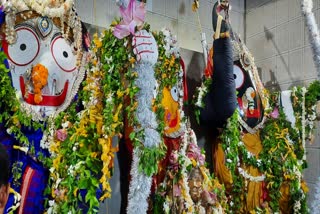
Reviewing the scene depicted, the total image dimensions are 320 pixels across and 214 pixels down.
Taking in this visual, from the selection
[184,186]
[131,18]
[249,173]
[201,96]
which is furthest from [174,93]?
[249,173]

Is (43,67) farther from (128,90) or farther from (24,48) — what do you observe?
(128,90)

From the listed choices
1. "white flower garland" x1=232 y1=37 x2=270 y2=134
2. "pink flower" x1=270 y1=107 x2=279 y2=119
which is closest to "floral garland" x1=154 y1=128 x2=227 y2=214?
"white flower garland" x1=232 y1=37 x2=270 y2=134

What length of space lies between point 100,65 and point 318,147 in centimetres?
177

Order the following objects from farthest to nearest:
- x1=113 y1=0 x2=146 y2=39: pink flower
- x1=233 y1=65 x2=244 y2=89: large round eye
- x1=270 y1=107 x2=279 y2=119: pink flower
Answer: x1=270 y1=107 x2=279 y2=119: pink flower
x1=233 y1=65 x2=244 y2=89: large round eye
x1=113 y1=0 x2=146 y2=39: pink flower

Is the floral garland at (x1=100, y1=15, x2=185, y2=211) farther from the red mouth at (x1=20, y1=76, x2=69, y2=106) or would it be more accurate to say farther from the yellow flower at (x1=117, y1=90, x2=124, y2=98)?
the red mouth at (x1=20, y1=76, x2=69, y2=106)

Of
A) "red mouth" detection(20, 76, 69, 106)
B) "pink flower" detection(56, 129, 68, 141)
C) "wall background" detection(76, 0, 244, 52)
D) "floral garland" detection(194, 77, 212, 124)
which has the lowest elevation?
"pink flower" detection(56, 129, 68, 141)

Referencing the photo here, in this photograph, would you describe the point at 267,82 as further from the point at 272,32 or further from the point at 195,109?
the point at 195,109

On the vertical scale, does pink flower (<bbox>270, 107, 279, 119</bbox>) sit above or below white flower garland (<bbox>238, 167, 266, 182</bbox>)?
above

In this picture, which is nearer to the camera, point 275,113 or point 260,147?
point 260,147

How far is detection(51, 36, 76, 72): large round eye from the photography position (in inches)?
64.8

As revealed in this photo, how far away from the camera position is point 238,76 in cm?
229

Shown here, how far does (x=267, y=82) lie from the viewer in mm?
2939

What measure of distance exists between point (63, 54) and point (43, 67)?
4.8 inches

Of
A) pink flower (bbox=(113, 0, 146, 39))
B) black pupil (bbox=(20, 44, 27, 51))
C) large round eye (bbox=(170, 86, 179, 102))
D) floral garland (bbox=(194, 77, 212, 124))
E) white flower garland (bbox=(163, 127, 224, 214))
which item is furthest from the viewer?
floral garland (bbox=(194, 77, 212, 124))
